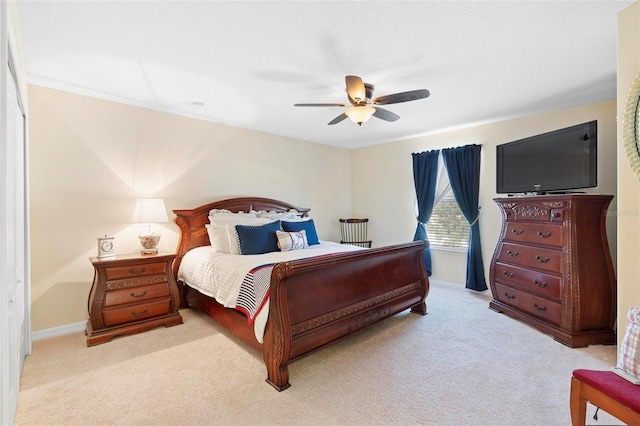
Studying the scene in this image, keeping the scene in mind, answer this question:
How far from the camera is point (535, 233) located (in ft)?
10.1

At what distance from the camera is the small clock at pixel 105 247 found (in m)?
3.04

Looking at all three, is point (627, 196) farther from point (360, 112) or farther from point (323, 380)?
Answer: point (323, 380)

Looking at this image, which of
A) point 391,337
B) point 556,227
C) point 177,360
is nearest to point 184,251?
point 177,360

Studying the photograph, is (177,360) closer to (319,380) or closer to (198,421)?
(198,421)

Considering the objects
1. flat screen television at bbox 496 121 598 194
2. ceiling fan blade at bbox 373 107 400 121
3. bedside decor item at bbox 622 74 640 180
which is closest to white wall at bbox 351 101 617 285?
flat screen television at bbox 496 121 598 194

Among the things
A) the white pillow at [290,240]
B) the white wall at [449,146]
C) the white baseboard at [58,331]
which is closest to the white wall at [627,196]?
the white wall at [449,146]

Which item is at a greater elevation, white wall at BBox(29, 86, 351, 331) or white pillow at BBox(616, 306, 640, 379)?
white wall at BBox(29, 86, 351, 331)

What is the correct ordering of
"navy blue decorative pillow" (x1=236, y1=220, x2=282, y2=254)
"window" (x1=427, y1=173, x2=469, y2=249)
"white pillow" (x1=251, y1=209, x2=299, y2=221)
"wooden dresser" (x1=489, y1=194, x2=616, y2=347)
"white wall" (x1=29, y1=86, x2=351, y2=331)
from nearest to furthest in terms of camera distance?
"wooden dresser" (x1=489, y1=194, x2=616, y2=347) < "white wall" (x1=29, y1=86, x2=351, y2=331) < "navy blue decorative pillow" (x1=236, y1=220, x2=282, y2=254) < "white pillow" (x1=251, y1=209, x2=299, y2=221) < "window" (x1=427, y1=173, x2=469, y2=249)

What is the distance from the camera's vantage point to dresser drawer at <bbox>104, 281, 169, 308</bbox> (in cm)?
289

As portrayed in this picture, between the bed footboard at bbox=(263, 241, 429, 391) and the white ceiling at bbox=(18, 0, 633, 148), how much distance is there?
5.53ft

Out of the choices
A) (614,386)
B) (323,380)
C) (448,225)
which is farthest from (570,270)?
(323,380)

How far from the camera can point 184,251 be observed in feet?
12.4

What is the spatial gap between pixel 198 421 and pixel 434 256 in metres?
4.14

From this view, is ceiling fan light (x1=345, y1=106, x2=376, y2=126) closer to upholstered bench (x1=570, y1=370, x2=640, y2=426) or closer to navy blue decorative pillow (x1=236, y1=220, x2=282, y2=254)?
navy blue decorative pillow (x1=236, y1=220, x2=282, y2=254)
